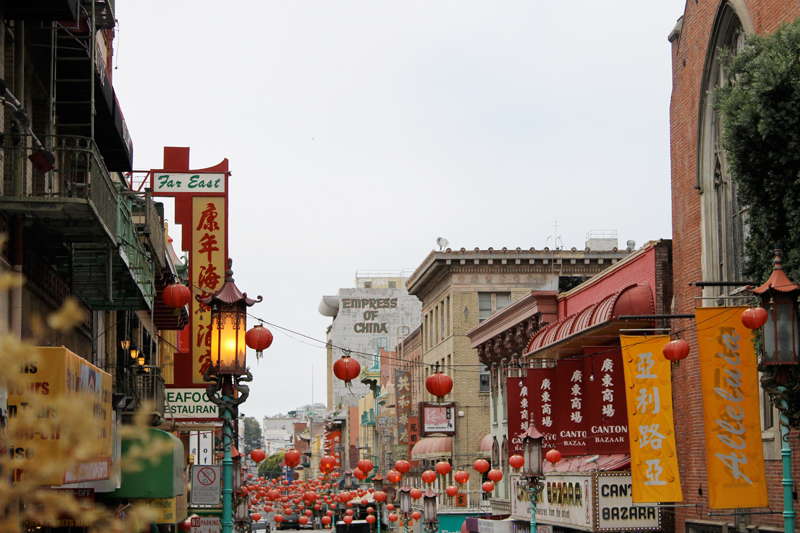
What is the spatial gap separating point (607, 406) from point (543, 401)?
11.4 ft

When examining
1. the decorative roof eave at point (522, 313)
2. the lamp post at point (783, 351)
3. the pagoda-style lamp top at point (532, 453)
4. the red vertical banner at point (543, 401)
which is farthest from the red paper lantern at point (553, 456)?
the lamp post at point (783, 351)

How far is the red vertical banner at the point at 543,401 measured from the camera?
30141mm

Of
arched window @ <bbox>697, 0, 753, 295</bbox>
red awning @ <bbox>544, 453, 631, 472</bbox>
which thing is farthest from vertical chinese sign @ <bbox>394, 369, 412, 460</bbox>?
arched window @ <bbox>697, 0, 753, 295</bbox>

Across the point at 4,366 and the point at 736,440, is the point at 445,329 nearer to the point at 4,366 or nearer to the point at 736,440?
the point at 736,440

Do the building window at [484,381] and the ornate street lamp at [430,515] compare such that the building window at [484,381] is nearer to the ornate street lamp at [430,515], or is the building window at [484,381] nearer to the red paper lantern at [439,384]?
the ornate street lamp at [430,515]

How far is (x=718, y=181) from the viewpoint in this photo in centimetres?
2277

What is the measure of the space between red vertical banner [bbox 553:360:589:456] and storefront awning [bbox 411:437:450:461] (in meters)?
24.6

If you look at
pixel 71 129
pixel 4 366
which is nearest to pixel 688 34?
pixel 71 129

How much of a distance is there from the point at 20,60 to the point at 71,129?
15.5 ft

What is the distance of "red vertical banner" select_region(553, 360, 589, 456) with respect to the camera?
28.4 metres

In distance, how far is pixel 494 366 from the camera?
44594 millimetres

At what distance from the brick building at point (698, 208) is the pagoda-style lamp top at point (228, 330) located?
403 inches

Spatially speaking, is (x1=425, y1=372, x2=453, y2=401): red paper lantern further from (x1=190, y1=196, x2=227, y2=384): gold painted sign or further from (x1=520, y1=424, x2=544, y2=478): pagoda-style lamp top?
(x1=190, y1=196, x2=227, y2=384): gold painted sign

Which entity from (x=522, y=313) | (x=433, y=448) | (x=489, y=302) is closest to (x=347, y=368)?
(x=522, y=313)
